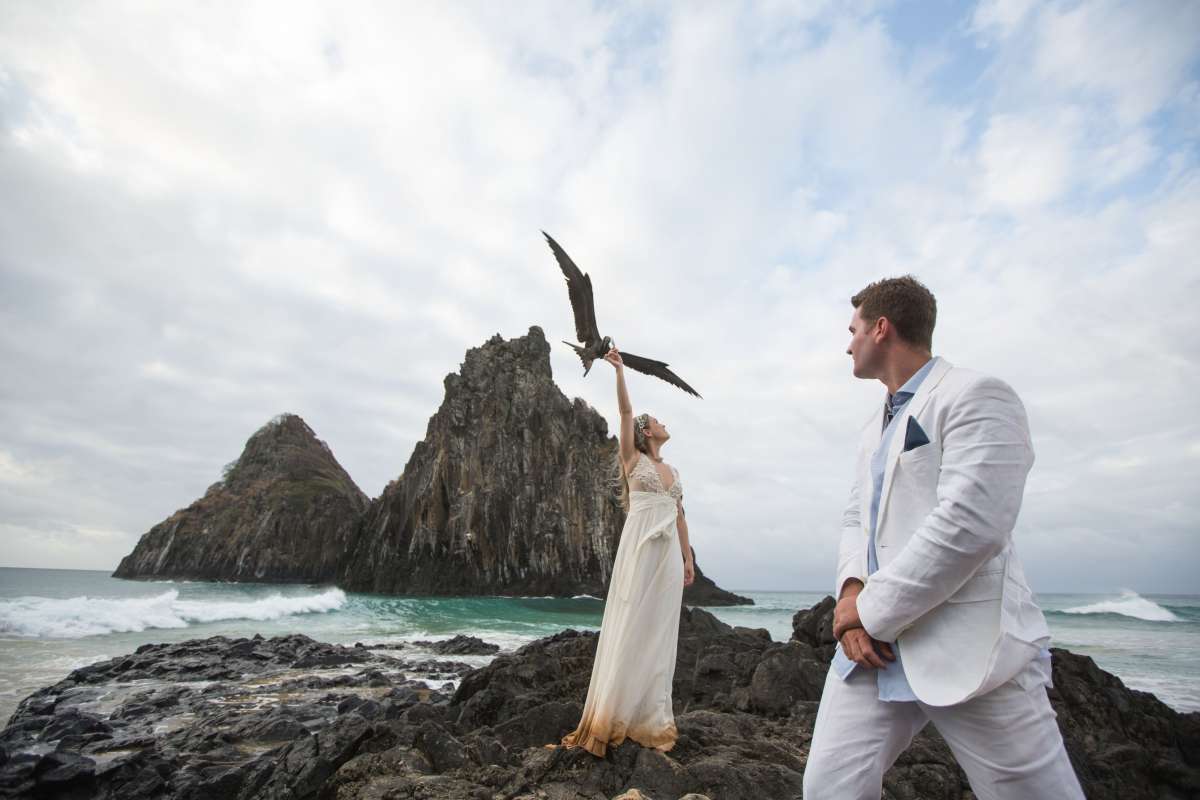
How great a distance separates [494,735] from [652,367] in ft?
10.3

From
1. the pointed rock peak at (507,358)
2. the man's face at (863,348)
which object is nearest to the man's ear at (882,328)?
the man's face at (863,348)

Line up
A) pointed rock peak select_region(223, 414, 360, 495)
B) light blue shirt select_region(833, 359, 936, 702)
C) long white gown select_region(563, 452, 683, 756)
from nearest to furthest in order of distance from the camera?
1. light blue shirt select_region(833, 359, 936, 702)
2. long white gown select_region(563, 452, 683, 756)
3. pointed rock peak select_region(223, 414, 360, 495)

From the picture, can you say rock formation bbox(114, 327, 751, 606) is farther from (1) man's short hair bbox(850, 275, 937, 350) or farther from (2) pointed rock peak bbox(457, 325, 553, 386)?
(1) man's short hair bbox(850, 275, 937, 350)

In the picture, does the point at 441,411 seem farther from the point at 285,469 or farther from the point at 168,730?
the point at 168,730

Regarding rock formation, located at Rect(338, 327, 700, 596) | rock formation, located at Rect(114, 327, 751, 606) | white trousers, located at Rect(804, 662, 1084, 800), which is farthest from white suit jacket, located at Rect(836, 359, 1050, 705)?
rock formation, located at Rect(338, 327, 700, 596)

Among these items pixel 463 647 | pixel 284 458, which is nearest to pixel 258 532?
pixel 284 458

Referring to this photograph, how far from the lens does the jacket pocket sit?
1694mm

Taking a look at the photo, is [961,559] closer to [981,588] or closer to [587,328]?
[981,588]

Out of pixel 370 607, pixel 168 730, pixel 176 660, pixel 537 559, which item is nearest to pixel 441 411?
pixel 537 559

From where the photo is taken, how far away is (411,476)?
55.1 meters

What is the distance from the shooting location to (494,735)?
5016mm

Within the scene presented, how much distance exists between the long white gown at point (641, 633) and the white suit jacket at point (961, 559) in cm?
289

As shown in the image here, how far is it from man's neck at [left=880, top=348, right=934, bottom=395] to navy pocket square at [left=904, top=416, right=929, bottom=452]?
257 millimetres

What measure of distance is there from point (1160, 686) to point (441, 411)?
50048 millimetres
